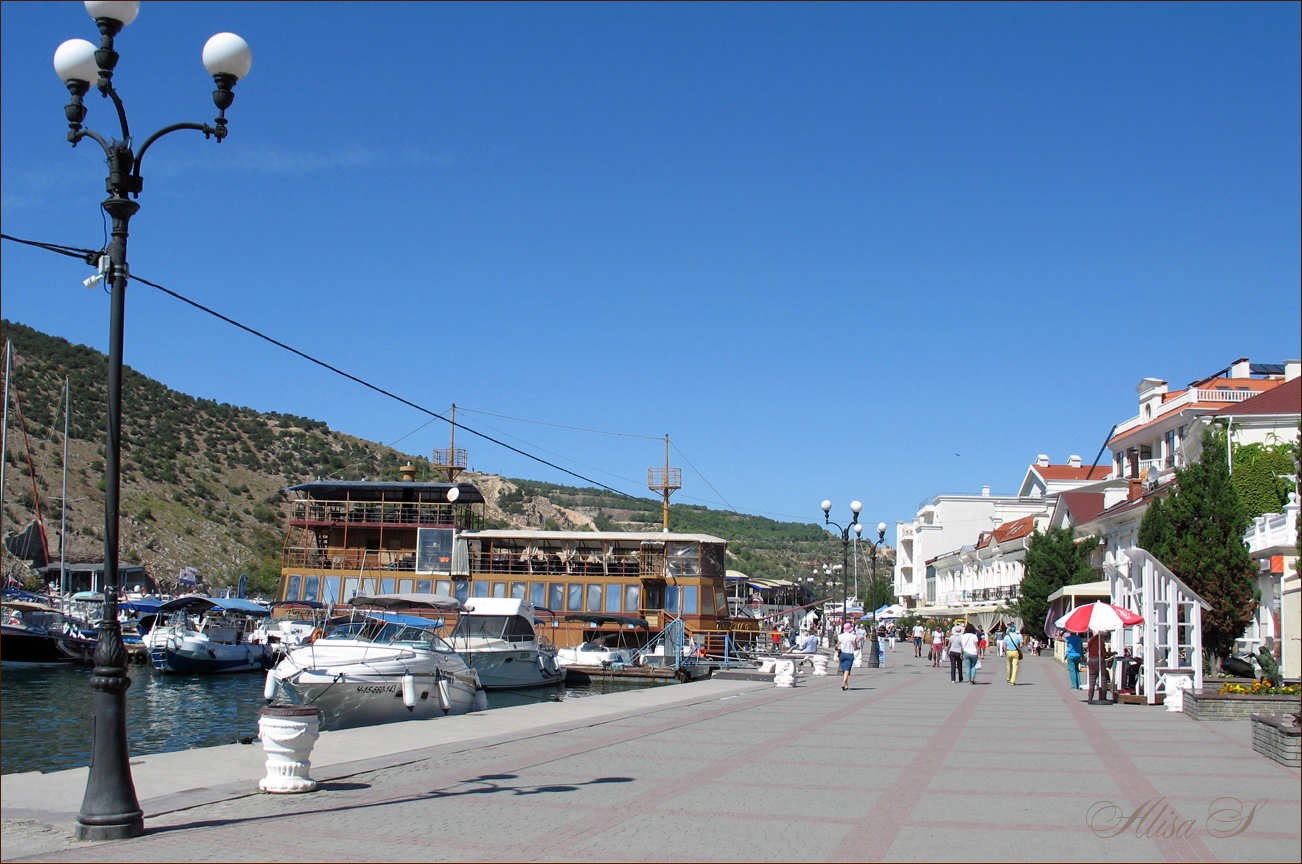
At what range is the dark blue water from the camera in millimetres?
20078

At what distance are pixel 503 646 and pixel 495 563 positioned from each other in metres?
15.5

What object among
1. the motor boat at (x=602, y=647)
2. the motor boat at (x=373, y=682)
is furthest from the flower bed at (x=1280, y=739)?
the motor boat at (x=602, y=647)

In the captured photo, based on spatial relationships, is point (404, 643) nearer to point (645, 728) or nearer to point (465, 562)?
point (645, 728)

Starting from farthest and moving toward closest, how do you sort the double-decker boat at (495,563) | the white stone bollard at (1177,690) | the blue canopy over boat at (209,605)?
the double-decker boat at (495,563) → the blue canopy over boat at (209,605) → the white stone bollard at (1177,690)

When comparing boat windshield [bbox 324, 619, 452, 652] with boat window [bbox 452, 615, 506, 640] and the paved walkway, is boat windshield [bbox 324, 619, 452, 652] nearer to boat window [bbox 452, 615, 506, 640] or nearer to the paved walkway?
boat window [bbox 452, 615, 506, 640]

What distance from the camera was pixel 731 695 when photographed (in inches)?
977

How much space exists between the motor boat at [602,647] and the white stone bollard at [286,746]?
91.7 feet

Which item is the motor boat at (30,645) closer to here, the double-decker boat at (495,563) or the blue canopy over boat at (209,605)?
the blue canopy over boat at (209,605)

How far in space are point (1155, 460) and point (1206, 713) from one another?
31900 mm

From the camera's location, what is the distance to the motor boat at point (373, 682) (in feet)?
71.3

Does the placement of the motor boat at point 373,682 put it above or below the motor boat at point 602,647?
above

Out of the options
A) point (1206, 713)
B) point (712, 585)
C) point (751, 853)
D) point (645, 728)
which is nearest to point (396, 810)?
point (751, 853)

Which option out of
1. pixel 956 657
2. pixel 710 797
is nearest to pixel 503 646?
pixel 956 657

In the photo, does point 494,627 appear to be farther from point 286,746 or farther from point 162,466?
point 162,466
